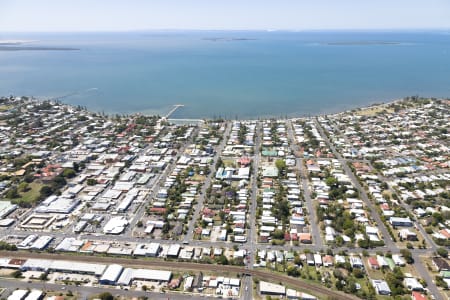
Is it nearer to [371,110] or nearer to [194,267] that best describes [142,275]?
[194,267]

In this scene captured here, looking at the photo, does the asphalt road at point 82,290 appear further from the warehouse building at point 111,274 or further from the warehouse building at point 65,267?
the warehouse building at point 65,267

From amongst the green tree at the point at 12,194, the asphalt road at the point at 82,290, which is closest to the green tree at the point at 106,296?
the asphalt road at the point at 82,290

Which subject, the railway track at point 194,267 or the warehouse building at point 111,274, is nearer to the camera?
the railway track at point 194,267

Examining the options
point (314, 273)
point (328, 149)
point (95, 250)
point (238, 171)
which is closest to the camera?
point (314, 273)

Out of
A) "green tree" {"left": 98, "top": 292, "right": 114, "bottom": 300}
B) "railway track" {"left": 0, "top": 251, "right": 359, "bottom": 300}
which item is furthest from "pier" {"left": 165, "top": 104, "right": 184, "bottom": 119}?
"green tree" {"left": 98, "top": 292, "right": 114, "bottom": 300}

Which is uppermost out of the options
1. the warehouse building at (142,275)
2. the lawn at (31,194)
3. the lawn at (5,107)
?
the lawn at (5,107)

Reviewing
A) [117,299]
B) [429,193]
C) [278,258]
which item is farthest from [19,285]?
[429,193]

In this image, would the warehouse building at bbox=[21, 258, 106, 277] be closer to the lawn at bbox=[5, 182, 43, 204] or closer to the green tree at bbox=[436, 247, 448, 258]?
the lawn at bbox=[5, 182, 43, 204]

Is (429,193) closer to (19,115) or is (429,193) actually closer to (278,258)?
(278,258)

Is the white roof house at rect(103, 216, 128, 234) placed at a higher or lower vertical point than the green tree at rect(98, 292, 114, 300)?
higher

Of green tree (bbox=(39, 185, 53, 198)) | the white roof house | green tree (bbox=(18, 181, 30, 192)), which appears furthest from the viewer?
green tree (bbox=(18, 181, 30, 192))

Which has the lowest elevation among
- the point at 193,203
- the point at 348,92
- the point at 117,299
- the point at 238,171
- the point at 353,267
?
the point at 117,299
